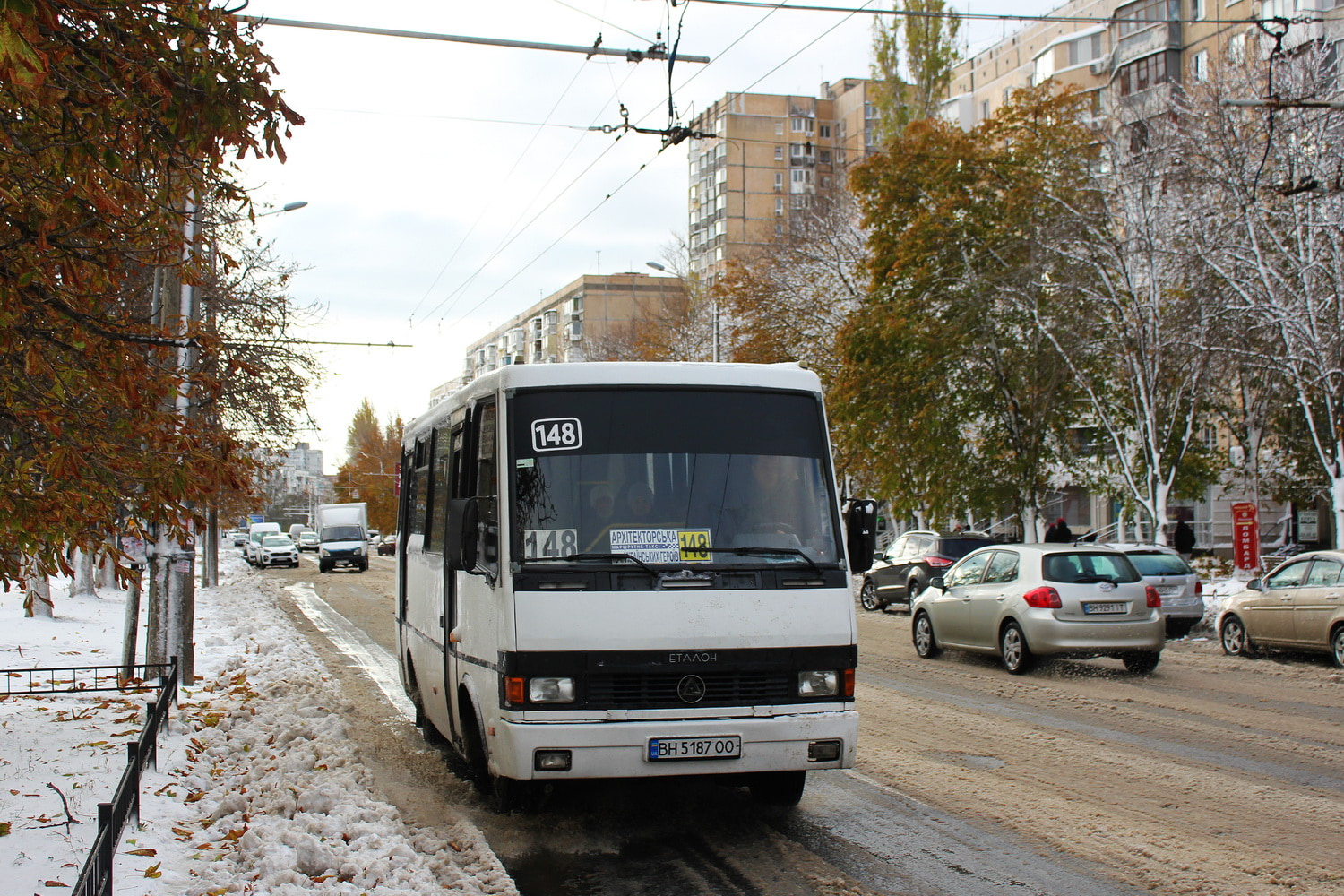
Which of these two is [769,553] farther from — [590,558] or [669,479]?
[590,558]

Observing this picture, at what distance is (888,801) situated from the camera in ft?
24.8

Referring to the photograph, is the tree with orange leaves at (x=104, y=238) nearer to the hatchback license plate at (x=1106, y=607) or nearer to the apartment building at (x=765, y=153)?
the hatchback license plate at (x=1106, y=607)

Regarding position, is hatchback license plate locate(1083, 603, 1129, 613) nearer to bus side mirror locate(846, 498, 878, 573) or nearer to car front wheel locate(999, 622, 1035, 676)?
car front wheel locate(999, 622, 1035, 676)

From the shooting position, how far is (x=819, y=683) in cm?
676

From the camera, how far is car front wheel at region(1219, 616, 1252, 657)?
16.6 meters

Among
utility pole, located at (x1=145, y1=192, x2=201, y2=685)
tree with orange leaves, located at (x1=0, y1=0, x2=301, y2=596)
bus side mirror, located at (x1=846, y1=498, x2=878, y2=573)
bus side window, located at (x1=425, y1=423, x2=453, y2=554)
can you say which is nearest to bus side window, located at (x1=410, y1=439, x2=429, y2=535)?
bus side window, located at (x1=425, y1=423, x2=453, y2=554)

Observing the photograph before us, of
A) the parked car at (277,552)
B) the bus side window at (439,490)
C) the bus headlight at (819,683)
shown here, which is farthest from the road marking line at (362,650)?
the parked car at (277,552)

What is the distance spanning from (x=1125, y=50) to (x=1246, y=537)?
3923 cm

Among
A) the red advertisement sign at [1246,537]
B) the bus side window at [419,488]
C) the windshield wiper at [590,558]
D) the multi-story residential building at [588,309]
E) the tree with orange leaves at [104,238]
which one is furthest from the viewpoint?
the multi-story residential building at [588,309]

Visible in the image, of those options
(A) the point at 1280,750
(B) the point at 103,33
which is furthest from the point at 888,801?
(B) the point at 103,33

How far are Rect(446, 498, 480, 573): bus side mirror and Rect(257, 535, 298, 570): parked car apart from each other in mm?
55089

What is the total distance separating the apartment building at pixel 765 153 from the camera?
325ft

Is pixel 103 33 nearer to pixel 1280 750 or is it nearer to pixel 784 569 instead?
pixel 784 569

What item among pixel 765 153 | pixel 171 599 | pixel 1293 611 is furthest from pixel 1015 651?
pixel 765 153
